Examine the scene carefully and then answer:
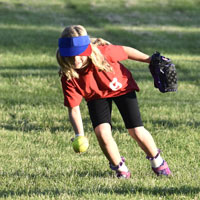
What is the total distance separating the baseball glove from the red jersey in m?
0.32

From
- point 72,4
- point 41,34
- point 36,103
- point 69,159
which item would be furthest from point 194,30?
point 69,159

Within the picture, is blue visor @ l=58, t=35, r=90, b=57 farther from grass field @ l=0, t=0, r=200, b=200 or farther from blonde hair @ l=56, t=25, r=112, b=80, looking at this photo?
grass field @ l=0, t=0, r=200, b=200

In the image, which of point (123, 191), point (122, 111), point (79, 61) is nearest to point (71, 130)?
point (122, 111)

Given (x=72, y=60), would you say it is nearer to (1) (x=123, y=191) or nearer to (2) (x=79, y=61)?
(2) (x=79, y=61)

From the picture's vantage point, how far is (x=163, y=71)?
5535 millimetres

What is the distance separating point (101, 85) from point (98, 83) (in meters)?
0.04

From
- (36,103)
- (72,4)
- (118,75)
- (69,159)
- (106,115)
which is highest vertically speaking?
(118,75)

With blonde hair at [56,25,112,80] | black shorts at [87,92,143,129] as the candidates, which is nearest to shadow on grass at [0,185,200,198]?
black shorts at [87,92,143,129]

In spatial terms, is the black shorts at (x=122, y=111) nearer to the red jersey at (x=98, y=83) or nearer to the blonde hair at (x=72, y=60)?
the red jersey at (x=98, y=83)

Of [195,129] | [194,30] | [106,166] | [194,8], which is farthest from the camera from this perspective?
[194,8]

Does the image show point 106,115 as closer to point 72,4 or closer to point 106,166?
point 106,166

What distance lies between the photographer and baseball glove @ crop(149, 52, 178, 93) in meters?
5.51

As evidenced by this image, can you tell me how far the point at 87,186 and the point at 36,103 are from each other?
4696 millimetres

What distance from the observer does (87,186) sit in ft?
16.8
